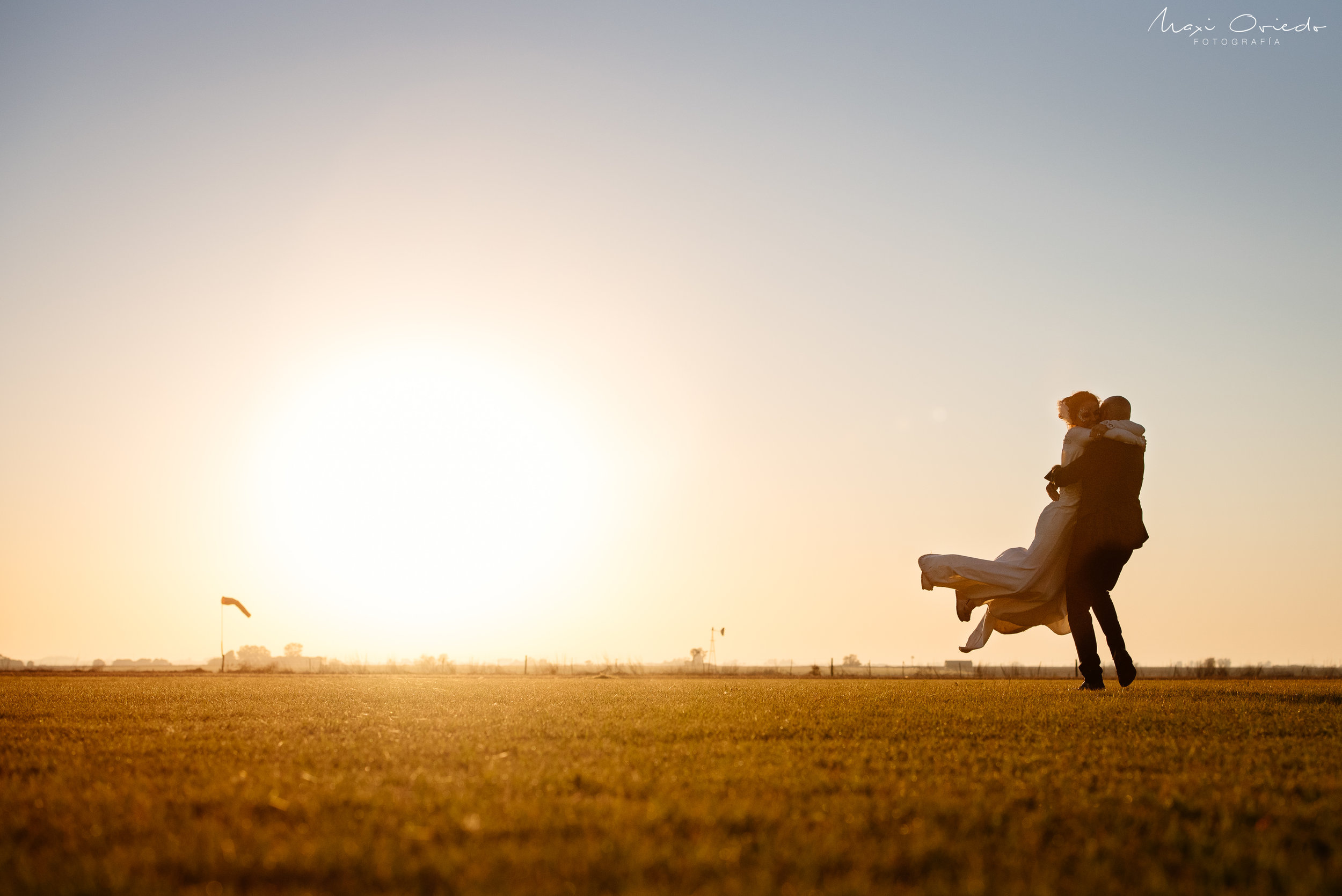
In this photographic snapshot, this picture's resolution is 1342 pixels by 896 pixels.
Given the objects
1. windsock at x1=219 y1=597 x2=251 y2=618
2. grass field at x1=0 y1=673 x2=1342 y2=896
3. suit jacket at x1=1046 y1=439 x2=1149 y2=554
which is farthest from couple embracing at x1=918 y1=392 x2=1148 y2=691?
windsock at x1=219 y1=597 x2=251 y2=618

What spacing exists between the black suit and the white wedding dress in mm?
176

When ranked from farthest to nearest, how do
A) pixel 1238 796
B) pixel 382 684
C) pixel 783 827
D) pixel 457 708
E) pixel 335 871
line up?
pixel 382 684 < pixel 457 708 < pixel 1238 796 < pixel 783 827 < pixel 335 871

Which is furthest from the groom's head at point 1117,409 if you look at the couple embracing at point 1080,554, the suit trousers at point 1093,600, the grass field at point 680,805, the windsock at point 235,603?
the windsock at point 235,603

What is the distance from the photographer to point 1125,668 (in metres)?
12.7

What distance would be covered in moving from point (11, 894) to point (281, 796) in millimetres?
1515

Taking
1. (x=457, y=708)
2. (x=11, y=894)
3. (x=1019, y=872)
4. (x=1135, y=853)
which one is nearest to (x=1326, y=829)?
(x=1135, y=853)

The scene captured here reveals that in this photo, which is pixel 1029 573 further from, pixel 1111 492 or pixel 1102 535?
pixel 1111 492

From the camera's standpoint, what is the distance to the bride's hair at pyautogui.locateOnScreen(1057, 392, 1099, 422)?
43.7ft

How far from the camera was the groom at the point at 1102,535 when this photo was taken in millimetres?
12500

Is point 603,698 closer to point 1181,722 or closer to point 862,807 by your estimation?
point 1181,722

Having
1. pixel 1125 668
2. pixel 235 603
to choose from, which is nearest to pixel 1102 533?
pixel 1125 668

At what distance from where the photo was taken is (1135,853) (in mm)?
3475

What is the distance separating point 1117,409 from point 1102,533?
6.30ft

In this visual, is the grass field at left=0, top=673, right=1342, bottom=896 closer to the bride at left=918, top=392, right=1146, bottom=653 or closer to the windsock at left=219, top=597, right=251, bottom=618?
the bride at left=918, top=392, right=1146, bottom=653
